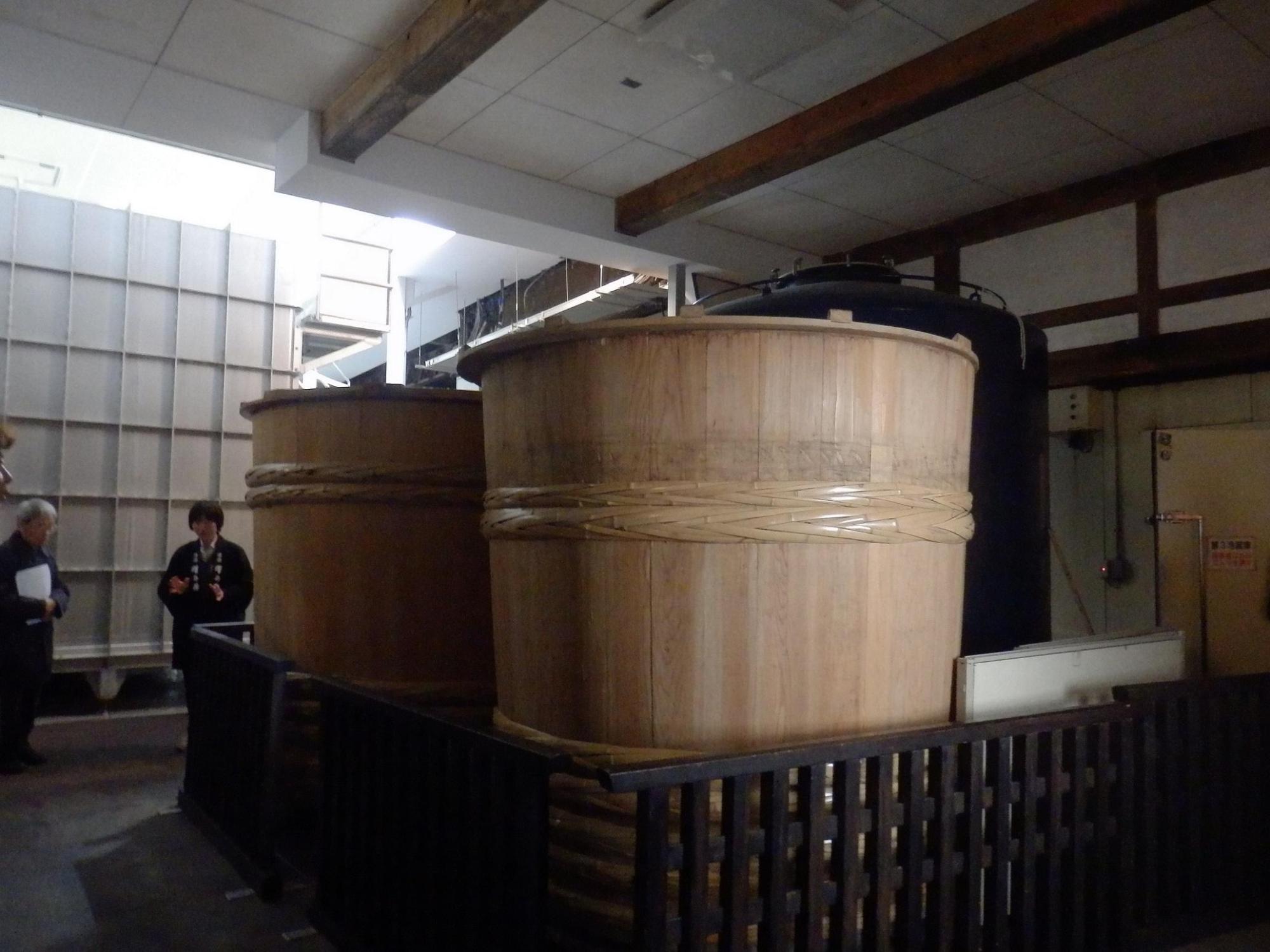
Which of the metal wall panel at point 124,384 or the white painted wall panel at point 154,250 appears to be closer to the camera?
the metal wall panel at point 124,384

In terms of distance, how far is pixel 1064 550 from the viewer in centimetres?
523

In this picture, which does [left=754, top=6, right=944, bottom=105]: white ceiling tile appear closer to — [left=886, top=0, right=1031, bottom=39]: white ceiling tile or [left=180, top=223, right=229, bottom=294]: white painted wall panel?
[left=886, top=0, right=1031, bottom=39]: white ceiling tile

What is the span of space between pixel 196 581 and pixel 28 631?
2.54 ft

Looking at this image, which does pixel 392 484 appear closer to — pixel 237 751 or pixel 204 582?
pixel 237 751

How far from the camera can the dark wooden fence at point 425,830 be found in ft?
5.38

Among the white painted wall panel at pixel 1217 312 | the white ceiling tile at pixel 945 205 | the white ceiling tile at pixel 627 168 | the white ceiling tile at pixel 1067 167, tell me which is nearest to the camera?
the white painted wall panel at pixel 1217 312

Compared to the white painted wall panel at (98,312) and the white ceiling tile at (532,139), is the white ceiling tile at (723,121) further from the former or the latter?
the white painted wall panel at (98,312)

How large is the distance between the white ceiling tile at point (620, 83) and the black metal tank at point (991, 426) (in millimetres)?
1349

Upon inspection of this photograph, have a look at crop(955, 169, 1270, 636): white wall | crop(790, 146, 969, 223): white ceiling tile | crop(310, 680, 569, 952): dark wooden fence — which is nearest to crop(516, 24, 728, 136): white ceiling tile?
crop(790, 146, 969, 223): white ceiling tile

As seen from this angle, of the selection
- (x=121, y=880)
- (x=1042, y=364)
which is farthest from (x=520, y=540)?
(x=1042, y=364)

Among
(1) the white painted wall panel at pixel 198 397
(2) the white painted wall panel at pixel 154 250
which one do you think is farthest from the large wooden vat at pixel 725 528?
(2) the white painted wall panel at pixel 154 250

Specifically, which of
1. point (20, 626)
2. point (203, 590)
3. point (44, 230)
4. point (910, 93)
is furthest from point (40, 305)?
point (910, 93)

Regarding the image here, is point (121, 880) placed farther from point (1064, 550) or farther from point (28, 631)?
point (1064, 550)

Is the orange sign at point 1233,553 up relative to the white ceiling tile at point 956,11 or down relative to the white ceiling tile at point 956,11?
down
